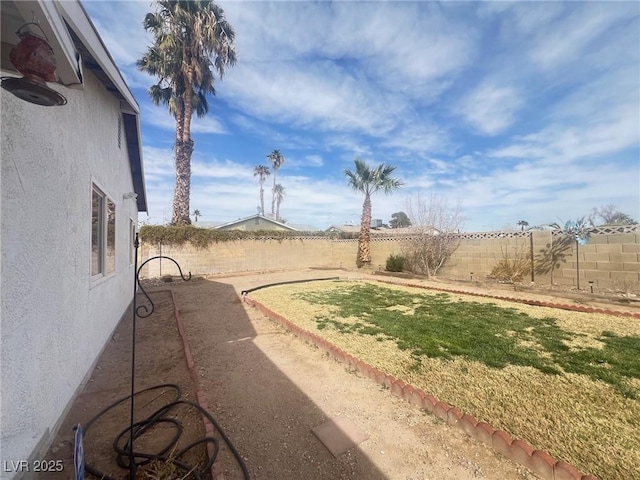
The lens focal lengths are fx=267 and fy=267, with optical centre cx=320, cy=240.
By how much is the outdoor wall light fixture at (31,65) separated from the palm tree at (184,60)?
15061mm

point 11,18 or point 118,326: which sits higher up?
point 11,18

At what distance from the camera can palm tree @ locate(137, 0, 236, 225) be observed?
45.1 feet

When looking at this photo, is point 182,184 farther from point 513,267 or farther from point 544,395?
point 513,267

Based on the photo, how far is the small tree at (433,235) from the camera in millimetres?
13359

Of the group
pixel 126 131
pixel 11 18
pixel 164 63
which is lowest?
pixel 11 18

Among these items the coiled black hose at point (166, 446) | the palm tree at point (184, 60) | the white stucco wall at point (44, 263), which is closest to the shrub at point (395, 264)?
Answer: the palm tree at point (184, 60)

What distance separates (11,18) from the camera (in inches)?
66.4

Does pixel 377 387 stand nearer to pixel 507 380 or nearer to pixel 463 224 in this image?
pixel 507 380

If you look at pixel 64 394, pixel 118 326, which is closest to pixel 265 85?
pixel 118 326

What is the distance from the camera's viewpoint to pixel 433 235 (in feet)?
44.8

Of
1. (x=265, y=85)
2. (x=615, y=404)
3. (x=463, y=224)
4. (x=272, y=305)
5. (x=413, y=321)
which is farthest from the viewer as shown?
(x=463, y=224)

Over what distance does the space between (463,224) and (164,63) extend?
58.6 feet

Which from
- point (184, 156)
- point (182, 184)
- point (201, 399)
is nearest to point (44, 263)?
point (201, 399)

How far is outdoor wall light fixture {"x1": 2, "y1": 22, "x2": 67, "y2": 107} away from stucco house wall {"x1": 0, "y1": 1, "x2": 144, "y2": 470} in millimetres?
536
